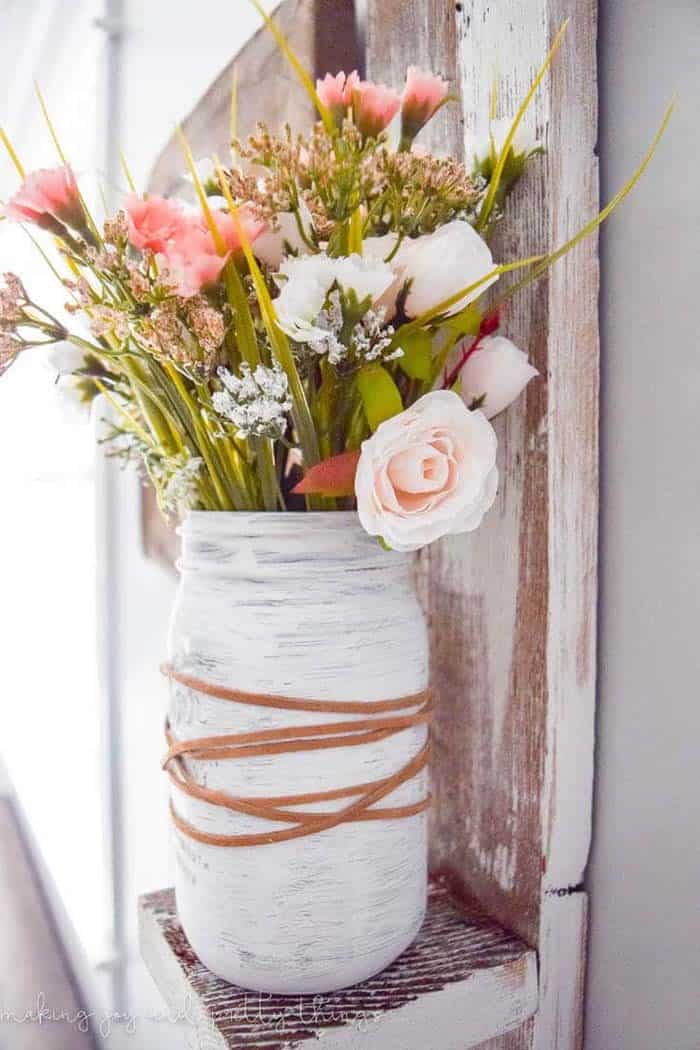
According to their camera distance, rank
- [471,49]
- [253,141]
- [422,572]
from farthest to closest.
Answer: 1. [422,572]
2. [471,49]
3. [253,141]

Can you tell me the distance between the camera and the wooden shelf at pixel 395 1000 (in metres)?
0.47

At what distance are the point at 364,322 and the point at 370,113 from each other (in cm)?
15

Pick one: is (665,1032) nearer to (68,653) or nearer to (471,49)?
(471,49)

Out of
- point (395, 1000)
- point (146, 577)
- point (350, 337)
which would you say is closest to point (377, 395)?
point (350, 337)

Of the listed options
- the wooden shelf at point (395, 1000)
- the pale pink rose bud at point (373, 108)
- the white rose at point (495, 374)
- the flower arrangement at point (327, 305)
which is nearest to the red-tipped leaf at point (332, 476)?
the flower arrangement at point (327, 305)

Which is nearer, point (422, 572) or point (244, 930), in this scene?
point (244, 930)

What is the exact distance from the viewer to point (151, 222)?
1.43 feet

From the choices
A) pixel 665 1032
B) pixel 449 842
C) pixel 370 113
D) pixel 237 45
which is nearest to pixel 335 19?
pixel 237 45

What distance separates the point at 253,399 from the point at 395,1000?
42 centimetres

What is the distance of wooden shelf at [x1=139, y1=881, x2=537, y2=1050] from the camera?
0.47 metres

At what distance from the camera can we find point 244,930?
48 centimetres

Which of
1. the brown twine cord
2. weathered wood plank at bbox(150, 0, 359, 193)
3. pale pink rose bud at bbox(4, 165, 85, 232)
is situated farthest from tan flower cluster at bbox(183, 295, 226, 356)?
weathered wood plank at bbox(150, 0, 359, 193)

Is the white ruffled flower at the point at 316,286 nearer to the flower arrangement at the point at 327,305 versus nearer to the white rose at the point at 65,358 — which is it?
the flower arrangement at the point at 327,305

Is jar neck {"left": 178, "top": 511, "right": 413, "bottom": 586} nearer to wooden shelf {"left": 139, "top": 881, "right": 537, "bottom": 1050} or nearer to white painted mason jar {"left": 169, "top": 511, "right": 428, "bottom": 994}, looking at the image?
white painted mason jar {"left": 169, "top": 511, "right": 428, "bottom": 994}
